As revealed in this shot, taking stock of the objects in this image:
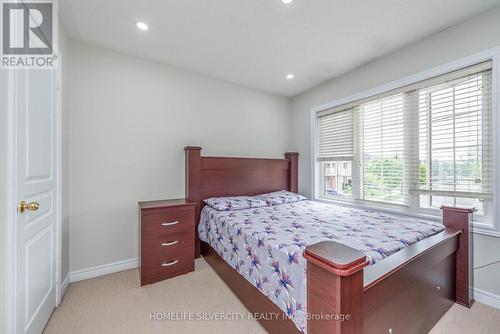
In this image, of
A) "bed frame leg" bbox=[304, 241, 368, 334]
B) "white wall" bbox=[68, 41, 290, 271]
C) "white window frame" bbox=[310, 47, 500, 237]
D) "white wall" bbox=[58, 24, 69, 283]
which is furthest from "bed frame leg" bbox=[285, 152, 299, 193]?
"white wall" bbox=[58, 24, 69, 283]

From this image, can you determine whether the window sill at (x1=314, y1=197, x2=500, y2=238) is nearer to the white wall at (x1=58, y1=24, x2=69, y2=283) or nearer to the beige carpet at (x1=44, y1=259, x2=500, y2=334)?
the beige carpet at (x1=44, y1=259, x2=500, y2=334)

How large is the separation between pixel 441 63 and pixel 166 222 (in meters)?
3.16

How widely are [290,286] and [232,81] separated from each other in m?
2.84

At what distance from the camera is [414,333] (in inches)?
51.8

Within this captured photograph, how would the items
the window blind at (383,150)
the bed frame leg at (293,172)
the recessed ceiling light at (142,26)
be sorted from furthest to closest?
the bed frame leg at (293,172) < the window blind at (383,150) < the recessed ceiling light at (142,26)

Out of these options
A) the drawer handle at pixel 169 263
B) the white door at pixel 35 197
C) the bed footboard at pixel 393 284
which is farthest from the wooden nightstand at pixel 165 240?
the bed footboard at pixel 393 284

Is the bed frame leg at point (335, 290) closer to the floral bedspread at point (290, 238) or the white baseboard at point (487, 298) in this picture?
the floral bedspread at point (290, 238)

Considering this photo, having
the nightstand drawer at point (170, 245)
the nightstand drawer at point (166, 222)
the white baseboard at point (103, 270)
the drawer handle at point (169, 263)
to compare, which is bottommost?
the white baseboard at point (103, 270)

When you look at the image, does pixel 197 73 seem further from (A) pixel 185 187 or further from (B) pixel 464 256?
(B) pixel 464 256

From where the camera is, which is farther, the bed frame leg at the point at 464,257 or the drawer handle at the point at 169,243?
the drawer handle at the point at 169,243

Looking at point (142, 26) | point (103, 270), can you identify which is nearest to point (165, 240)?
point (103, 270)

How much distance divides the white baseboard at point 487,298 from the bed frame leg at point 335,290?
1.89 m

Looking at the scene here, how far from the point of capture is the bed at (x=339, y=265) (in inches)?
31.6

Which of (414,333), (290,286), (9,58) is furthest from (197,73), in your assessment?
(414,333)
